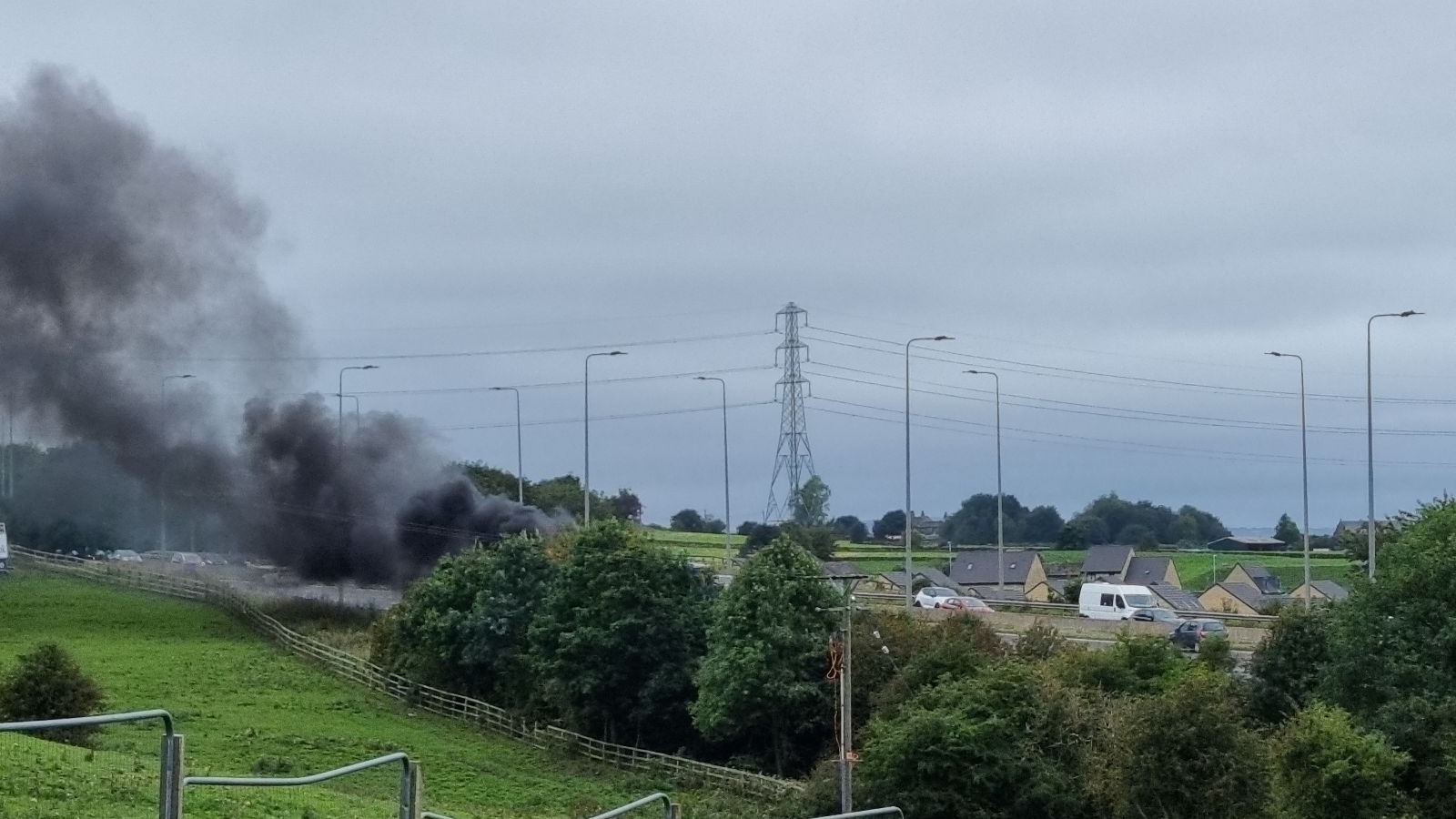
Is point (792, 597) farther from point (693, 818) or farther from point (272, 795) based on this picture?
point (272, 795)

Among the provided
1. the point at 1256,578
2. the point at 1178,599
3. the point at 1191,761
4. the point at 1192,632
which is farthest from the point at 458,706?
the point at 1256,578

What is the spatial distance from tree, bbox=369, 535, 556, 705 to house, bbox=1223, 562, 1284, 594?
217 ft

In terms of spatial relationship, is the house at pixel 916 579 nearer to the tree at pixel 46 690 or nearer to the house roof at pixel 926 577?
the house roof at pixel 926 577

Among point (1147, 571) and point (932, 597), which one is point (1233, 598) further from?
point (932, 597)

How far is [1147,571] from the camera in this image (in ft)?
398

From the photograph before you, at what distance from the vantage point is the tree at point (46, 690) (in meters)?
47.3

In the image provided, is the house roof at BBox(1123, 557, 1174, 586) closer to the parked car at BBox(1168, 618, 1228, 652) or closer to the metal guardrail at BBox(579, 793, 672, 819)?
the parked car at BBox(1168, 618, 1228, 652)

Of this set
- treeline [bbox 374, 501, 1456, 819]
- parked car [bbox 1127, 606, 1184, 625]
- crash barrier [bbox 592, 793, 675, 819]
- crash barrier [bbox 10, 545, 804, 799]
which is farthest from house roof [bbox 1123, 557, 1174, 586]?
crash barrier [bbox 592, 793, 675, 819]

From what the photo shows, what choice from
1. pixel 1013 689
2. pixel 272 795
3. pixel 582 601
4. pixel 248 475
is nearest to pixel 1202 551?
pixel 248 475

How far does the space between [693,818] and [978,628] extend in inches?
582

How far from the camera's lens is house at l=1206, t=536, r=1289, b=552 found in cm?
17720

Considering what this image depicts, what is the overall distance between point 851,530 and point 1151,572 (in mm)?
63956

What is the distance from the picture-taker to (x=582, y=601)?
216ft

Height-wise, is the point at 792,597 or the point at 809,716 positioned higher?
the point at 792,597
